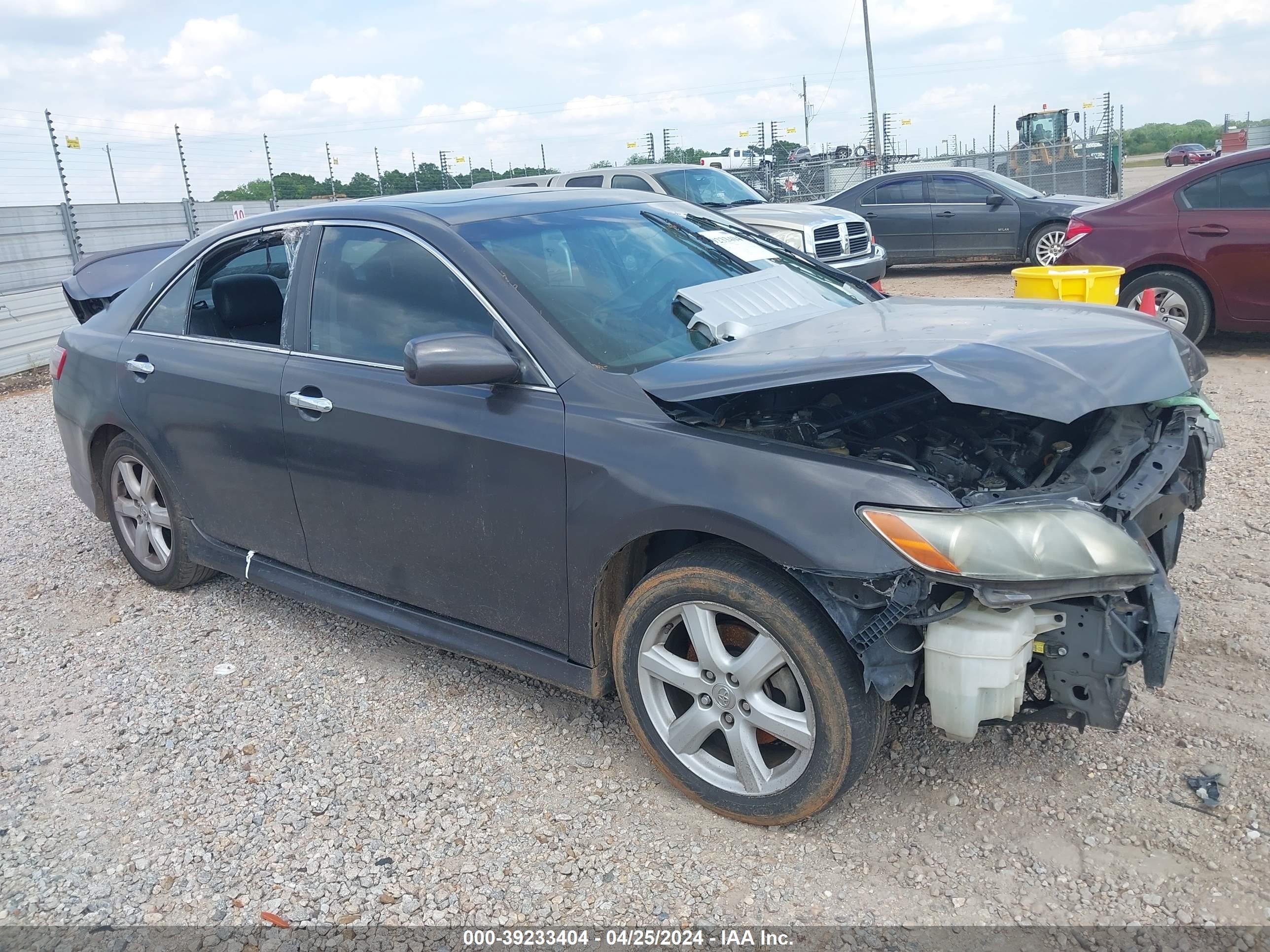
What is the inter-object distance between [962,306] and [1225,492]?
2.70 metres

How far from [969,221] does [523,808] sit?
13.5m

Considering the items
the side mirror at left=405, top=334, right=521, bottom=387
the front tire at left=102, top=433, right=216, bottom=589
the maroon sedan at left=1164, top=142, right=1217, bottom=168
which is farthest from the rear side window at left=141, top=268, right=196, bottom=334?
the maroon sedan at left=1164, top=142, right=1217, bottom=168

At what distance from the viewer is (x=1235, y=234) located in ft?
25.0

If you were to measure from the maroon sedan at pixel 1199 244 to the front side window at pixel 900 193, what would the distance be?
22.1ft

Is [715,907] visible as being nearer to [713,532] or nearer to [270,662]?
[713,532]

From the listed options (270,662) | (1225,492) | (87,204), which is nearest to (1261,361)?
(1225,492)

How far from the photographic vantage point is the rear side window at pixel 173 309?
4.29 m

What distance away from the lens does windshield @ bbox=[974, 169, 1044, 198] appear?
14297mm

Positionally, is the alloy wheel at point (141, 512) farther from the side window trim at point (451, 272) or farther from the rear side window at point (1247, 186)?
the rear side window at point (1247, 186)

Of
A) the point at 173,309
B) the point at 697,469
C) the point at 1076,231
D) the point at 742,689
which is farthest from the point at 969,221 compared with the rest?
the point at 742,689

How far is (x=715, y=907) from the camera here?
2521 millimetres

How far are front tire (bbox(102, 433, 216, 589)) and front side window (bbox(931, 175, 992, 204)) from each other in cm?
1278

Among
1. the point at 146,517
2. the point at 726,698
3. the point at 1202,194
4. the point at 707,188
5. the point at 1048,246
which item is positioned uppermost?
the point at 707,188

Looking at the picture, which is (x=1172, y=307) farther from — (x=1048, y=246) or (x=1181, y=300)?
(x=1048, y=246)
